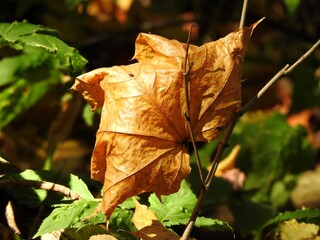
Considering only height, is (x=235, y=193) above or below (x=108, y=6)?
below

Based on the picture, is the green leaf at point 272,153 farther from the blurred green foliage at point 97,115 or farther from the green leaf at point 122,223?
the green leaf at point 122,223

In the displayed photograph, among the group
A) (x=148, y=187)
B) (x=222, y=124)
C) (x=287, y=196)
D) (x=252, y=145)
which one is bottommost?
(x=287, y=196)

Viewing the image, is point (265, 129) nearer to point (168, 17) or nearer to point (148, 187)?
point (148, 187)

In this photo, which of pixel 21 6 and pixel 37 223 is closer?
pixel 37 223

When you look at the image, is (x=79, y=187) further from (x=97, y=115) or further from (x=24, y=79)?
(x=97, y=115)

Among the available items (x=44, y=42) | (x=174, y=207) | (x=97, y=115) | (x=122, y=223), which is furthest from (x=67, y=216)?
(x=97, y=115)

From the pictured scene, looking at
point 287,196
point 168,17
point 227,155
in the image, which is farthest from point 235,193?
point 168,17
